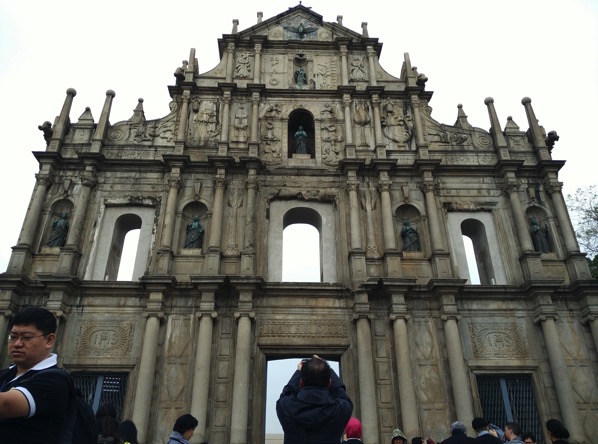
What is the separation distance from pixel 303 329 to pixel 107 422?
28.6 feet

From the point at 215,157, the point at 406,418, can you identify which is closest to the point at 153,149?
the point at 215,157

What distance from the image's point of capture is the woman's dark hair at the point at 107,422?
4.37m

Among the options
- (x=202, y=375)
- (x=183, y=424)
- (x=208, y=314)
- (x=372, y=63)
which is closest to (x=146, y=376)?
(x=202, y=375)

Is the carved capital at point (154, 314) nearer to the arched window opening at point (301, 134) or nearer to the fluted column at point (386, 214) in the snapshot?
the fluted column at point (386, 214)

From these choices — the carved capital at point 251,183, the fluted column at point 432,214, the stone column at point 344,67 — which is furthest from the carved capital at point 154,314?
the stone column at point 344,67

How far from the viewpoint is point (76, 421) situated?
2.60m

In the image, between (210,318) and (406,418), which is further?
(210,318)

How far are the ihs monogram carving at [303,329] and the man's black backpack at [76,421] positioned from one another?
1018cm

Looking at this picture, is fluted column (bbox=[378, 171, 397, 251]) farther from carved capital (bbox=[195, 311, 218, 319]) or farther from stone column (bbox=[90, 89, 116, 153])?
stone column (bbox=[90, 89, 116, 153])

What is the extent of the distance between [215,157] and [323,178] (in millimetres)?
3539

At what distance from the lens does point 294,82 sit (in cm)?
1772

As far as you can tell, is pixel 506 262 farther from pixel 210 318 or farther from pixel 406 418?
pixel 210 318

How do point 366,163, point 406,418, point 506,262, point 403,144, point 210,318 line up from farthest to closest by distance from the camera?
point 403,144, point 366,163, point 506,262, point 210,318, point 406,418

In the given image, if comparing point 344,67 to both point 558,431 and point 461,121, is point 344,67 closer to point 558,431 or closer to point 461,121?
point 461,121
